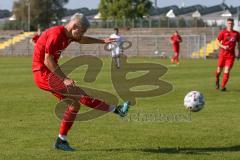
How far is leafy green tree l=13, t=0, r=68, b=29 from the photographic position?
93475 mm

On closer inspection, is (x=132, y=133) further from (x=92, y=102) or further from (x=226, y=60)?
(x=226, y=60)

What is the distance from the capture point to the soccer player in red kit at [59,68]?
886cm

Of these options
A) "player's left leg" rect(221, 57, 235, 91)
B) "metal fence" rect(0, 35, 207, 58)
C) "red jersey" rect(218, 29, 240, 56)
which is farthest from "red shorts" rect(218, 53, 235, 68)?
"metal fence" rect(0, 35, 207, 58)

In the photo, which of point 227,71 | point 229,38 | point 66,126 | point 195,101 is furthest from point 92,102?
point 229,38

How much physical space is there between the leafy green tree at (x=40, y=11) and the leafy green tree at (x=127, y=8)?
1303 cm

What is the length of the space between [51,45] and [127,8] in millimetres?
72828

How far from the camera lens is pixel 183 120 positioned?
41.0 feet

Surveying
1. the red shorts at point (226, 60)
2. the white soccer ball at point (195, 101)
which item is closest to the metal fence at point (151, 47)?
the red shorts at point (226, 60)

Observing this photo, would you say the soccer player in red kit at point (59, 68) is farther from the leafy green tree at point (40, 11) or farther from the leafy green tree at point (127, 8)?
the leafy green tree at point (40, 11)

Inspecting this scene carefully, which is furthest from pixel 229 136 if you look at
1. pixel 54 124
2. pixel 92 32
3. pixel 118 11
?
pixel 118 11

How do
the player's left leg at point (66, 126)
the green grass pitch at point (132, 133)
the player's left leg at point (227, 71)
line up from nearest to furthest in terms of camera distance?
the green grass pitch at point (132, 133)
the player's left leg at point (66, 126)
the player's left leg at point (227, 71)

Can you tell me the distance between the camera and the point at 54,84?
9.28 meters

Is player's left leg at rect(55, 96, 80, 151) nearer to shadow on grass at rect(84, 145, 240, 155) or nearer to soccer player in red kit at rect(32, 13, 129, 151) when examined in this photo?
soccer player in red kit at rect(32, 13, 129, 151)

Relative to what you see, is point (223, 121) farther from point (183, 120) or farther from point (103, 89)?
point (103, 89)
